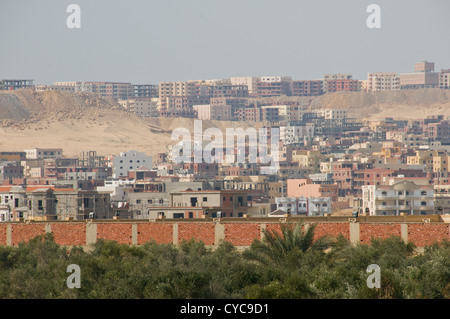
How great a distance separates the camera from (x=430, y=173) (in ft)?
582

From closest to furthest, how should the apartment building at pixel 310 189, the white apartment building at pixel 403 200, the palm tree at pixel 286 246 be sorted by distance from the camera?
1. the palm tree at pixel 286 246
2. the white apartment building at pixel 403 200
3. the apartment building at pixel 310 189

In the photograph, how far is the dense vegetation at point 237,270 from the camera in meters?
34.7

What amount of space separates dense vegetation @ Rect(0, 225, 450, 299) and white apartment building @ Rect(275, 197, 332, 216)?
275 ft

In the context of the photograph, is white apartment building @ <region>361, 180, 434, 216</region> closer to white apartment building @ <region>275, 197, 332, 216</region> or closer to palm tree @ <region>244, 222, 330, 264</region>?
white apartment building @ <region>275, 197, 332, 216</region>

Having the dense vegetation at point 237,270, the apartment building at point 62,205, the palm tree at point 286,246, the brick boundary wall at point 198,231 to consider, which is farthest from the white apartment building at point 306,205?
the palm tree at point 286,246

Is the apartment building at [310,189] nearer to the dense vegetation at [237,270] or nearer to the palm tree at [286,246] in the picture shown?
the dense vegetation at [237,270]

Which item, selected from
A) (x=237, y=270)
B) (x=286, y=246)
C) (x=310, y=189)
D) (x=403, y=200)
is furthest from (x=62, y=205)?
(x=237, y=270)

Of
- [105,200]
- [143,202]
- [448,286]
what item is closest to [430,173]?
[143,202]

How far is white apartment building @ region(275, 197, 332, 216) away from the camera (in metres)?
133

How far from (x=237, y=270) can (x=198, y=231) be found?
12773 millimetres

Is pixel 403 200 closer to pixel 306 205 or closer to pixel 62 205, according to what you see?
pixel 306 205

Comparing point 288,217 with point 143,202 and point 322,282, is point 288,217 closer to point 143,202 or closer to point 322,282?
point 322,282

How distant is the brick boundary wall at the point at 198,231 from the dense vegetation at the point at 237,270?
3.47 feet
